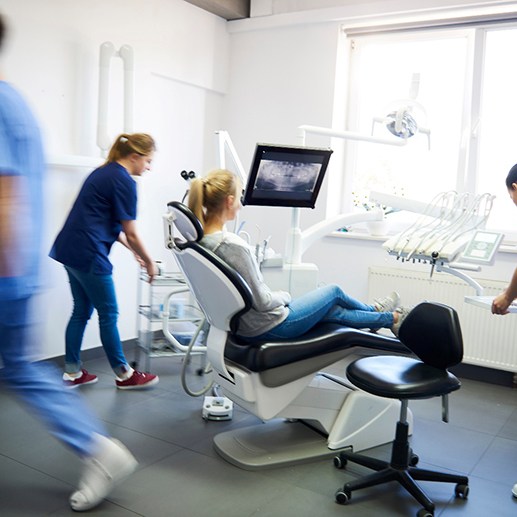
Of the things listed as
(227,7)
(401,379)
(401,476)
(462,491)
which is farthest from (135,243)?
(227,7)

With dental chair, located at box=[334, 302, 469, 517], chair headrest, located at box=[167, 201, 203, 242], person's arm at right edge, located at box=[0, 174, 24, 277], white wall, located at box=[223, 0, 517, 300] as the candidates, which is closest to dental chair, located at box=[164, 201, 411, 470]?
chair headrest, located at box=[167, 201, 203, 242]

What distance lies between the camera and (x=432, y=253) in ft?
8.87

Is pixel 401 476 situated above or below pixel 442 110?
below

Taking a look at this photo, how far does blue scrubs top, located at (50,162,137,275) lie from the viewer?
3.07 meters

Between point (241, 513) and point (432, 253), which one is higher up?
point (432, 253)

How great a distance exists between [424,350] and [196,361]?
1.98m

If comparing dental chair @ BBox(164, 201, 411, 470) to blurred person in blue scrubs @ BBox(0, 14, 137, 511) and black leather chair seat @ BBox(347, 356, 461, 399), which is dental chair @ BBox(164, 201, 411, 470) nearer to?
black leather chair seat @ BBox(347, 356, 461, 399)

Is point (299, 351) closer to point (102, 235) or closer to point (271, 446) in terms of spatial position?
point (271, 446)

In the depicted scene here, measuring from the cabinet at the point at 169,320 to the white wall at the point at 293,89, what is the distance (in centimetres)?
107

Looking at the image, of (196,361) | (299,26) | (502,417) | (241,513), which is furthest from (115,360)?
(299,26)

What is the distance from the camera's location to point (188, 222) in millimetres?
2420

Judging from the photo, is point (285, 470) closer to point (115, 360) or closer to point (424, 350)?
point (424, 350)

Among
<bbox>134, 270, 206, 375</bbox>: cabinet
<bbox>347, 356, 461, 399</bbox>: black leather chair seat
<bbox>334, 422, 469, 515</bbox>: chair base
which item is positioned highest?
<bbox>347, 356, 461, 399</bbox>: black leather chair seat

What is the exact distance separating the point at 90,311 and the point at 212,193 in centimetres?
121
